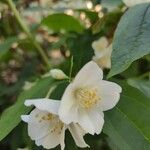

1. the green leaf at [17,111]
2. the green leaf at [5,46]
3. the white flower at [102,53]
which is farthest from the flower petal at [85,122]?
the green leaf at [5,46]

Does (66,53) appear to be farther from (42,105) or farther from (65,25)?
(42,105)

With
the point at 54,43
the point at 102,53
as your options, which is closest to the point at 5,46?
the point at 54,43

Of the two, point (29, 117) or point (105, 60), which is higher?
point (29, 117)

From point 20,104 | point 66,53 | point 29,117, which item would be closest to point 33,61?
point 66,53

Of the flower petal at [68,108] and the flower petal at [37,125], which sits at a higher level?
the flower petal at [68,108]

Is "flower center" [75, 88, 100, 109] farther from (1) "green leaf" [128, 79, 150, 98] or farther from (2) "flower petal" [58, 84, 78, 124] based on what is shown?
(1) "green leaf" [128, 79, 150, 98]

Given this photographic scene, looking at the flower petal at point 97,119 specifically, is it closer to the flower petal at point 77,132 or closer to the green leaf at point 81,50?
the flower petal at point 77,132

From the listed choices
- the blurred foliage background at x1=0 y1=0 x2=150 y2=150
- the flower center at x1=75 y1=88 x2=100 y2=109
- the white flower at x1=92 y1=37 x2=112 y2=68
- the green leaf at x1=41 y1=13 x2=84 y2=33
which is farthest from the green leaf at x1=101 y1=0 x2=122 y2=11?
the flower center at x1=75 y1=88 x2=100 y2=109
